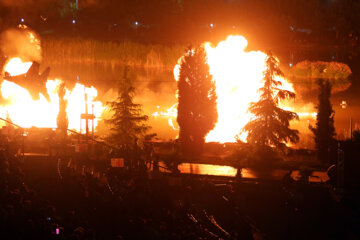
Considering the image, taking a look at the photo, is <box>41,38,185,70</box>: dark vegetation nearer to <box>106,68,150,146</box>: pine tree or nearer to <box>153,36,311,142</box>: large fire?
<box>153,36,311,142</box>: large fire

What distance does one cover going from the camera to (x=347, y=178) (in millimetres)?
14305

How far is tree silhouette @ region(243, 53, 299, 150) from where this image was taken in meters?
19.7

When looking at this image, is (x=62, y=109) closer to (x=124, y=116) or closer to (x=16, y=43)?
(x=124, y=116)

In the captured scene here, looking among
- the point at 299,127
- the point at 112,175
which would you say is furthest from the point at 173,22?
the point at 112,175

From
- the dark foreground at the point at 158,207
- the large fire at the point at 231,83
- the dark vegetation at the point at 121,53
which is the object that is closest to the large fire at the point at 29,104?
the large fire at the point at 231,83

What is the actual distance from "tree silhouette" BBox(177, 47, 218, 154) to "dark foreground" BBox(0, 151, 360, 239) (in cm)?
637

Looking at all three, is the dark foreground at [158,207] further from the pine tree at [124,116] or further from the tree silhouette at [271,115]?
the pine tree at [124,116]

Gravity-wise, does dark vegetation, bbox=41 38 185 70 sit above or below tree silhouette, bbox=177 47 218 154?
above

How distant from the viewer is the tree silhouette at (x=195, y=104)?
21.8 metres

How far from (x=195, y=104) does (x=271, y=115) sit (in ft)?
13.3

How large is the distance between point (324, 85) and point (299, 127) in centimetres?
1274

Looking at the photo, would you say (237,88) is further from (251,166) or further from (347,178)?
(347,178)

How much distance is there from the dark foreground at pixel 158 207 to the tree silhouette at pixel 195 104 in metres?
6.37

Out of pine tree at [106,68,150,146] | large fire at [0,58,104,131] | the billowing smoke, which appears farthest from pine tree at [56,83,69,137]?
the billowing smoke
